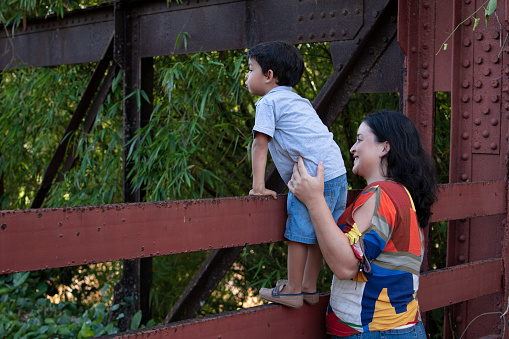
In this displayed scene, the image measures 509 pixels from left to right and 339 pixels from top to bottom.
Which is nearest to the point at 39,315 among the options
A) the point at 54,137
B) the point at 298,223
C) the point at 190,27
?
the point at 54,137

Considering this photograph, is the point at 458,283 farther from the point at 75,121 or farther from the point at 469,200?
the point at 75,121

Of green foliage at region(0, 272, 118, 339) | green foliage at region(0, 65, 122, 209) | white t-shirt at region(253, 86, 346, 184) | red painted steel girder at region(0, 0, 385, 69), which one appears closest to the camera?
white t-shirt at region(253, 86, 346, 184)

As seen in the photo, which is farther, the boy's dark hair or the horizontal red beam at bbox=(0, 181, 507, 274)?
the boy's dark hair

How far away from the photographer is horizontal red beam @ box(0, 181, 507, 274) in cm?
147

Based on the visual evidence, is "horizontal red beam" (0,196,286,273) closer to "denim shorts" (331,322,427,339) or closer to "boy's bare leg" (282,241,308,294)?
"boy's bare leg" (282,241,308,294)

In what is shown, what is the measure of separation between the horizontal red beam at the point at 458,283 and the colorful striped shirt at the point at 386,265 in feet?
1.93

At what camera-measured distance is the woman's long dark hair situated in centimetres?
183

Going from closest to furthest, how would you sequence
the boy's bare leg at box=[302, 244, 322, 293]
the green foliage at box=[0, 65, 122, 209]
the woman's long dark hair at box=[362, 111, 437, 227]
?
the woman's long dark hair at box=[362, 111, 437, 227]
the boy's bare leg at box=[302, 244, 322, 293]
the green foliage at box=[0, 65, 122, 209]

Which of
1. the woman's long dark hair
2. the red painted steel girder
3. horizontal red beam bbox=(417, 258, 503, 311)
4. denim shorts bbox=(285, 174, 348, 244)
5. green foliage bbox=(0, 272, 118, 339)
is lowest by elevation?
green foliage bbox=(0, 272, 118, 339)

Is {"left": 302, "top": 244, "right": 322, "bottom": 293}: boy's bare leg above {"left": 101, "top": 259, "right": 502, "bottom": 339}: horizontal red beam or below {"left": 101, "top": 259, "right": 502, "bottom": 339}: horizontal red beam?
above

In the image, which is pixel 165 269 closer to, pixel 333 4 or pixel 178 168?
pixel 178 168

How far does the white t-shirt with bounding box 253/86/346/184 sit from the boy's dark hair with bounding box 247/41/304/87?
0.36ft

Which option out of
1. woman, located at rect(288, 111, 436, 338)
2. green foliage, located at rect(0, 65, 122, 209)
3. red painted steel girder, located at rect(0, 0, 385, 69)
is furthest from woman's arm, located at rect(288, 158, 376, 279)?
green foliage, located at rect(0, 65, 122, 209)

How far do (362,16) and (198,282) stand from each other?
2.09m
